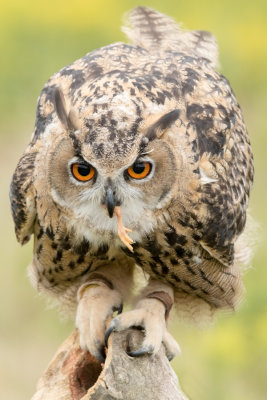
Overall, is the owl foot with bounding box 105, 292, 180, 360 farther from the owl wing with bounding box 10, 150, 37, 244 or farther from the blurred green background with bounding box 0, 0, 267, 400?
the blurred green background with bounding box 0, 0, 267, 400

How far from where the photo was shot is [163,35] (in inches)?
203

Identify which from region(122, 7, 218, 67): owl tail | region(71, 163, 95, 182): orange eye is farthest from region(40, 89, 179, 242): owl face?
region(122, 7, 218, 67): owl tail

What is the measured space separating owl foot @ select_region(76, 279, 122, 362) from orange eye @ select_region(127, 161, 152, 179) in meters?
0.81

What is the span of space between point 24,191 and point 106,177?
0.73 m

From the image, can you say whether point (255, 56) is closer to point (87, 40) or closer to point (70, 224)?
point (87, 40)

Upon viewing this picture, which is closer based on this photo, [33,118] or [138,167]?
[138,167]

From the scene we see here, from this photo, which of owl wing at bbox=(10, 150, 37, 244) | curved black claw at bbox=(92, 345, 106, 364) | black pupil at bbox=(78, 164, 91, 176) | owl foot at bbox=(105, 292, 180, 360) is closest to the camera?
black pupil at bbox=(78, 164, 91, 176)

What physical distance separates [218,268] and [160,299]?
1.03 feet

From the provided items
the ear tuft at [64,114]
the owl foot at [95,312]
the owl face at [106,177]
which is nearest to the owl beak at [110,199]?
the owl face at [106,177]

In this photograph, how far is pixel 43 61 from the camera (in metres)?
7.69

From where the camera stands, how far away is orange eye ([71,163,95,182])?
3705 mm

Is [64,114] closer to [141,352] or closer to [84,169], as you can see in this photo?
[84,169]

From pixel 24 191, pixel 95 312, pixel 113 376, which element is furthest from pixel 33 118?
pixel 113 376

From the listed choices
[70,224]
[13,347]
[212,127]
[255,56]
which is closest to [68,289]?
[70,224]
